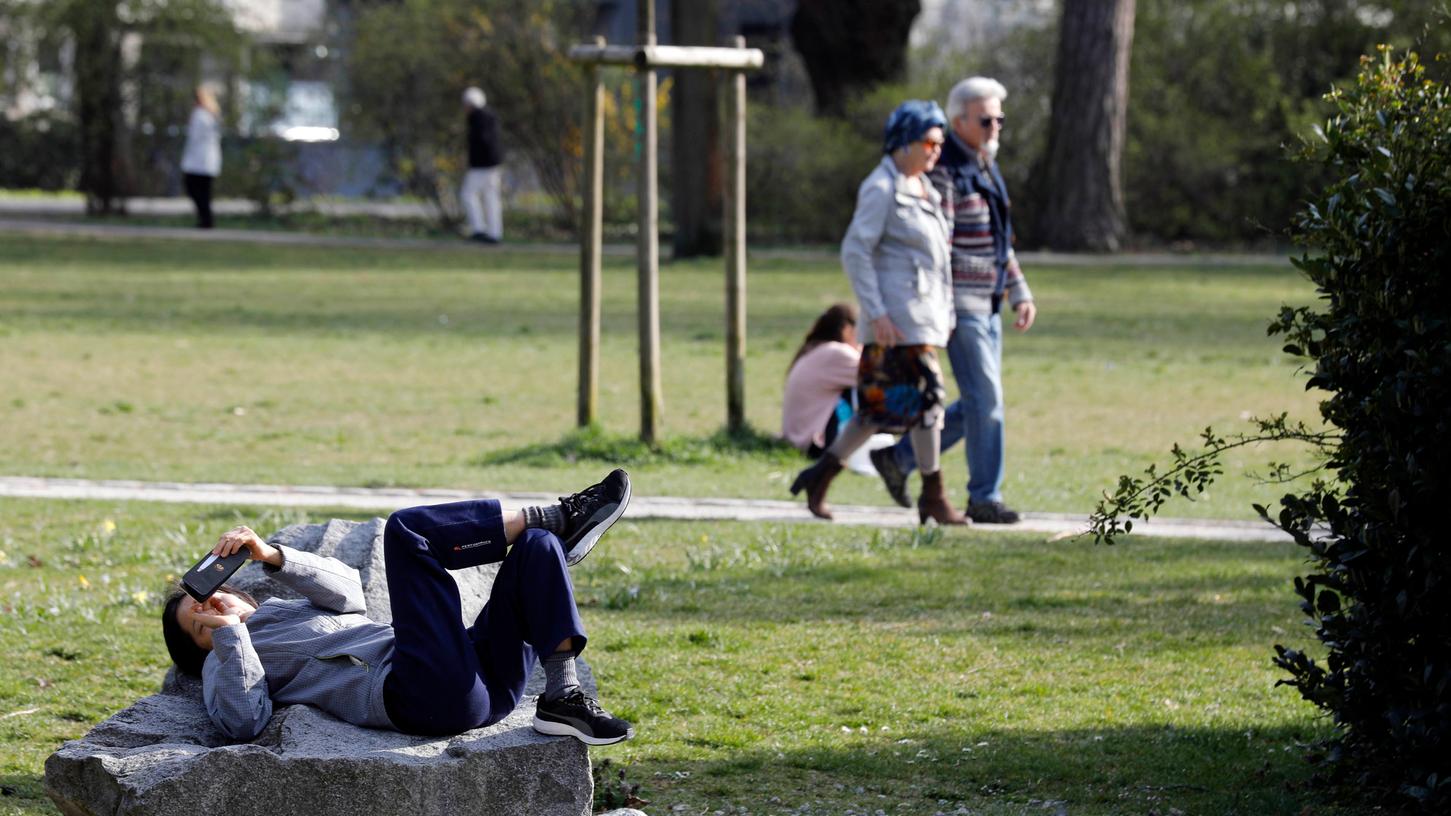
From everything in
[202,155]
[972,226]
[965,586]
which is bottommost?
[965,586]

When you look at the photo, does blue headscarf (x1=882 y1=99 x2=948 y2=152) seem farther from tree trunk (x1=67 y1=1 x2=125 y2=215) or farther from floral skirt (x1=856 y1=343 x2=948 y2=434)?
tree trunk (x1=67 y1=1 x2=125 y2=215)

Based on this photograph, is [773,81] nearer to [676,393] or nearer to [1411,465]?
[676,393]

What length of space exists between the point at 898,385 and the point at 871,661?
2.35 meters

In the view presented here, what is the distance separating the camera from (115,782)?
158 inches

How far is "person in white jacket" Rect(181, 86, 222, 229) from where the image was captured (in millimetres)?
28312

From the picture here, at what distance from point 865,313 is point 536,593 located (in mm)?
4129

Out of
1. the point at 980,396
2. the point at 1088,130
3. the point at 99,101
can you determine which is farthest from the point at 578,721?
the point at 99,101

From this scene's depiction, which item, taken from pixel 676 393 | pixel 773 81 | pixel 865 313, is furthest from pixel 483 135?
pixel 865 313

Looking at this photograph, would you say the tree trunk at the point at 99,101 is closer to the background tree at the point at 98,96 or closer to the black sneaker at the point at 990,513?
the background tree at the point at 98,96

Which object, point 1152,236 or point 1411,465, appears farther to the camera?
point 1152,236

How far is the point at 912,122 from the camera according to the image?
8.25 meters

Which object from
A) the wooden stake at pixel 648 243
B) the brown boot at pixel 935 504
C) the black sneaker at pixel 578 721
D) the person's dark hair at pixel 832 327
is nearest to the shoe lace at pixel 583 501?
the black sneaker at pixel 578 721

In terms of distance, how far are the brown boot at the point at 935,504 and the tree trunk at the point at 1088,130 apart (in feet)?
55.1

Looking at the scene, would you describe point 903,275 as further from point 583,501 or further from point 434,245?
point 434,245
